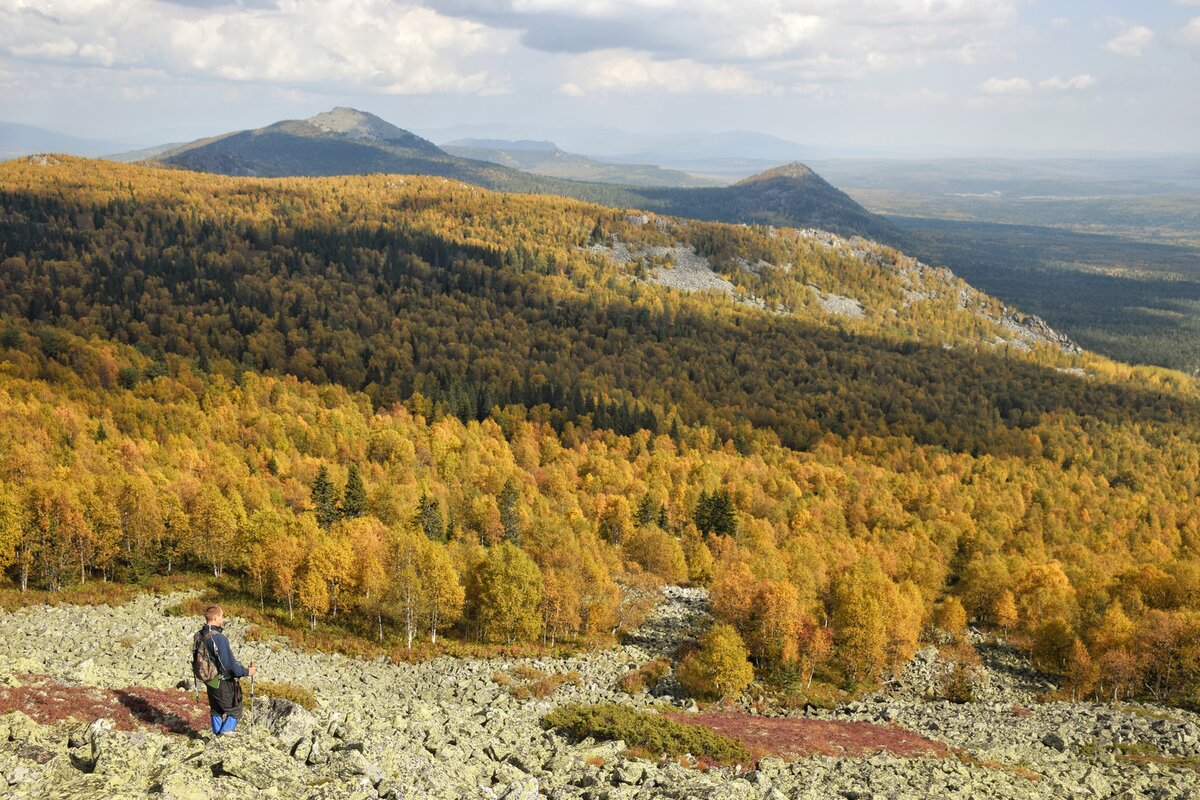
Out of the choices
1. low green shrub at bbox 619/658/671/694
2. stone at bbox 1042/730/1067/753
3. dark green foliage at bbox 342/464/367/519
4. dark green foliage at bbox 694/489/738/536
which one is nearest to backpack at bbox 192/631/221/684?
low green shrub at bbox 619/658/671/694

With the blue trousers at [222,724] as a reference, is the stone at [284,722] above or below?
below

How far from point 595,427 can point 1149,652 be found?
118880mm

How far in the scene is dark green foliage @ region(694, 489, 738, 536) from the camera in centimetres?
11138

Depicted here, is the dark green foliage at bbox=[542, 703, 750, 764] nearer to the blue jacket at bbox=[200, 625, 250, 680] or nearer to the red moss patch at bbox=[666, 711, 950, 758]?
the red moss patch at bbox=[666, 711, 950, 758]

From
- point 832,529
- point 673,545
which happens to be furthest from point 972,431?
point 673,545

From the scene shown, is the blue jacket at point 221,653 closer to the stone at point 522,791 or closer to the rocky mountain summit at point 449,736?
the rocky mountain summit at point 449,736

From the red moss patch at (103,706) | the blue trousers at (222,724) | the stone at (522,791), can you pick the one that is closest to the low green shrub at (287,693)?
Result: the red moss patch at (103,706)

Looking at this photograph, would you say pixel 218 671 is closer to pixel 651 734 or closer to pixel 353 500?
pixel 651 734

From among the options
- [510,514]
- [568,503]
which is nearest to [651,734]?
[510,514]

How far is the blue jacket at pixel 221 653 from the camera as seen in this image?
923 inches

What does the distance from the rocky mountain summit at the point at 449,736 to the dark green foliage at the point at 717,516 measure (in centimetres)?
3983

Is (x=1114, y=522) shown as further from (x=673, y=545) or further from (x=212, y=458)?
(x=212, y=458)

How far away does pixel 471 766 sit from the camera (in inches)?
1207

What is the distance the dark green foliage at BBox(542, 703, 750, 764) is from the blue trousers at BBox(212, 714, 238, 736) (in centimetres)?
1941
